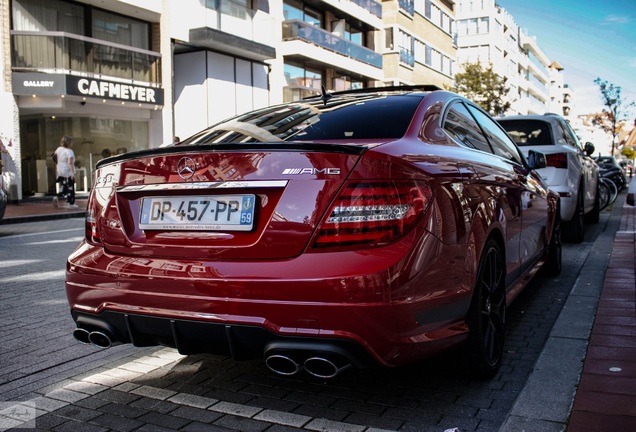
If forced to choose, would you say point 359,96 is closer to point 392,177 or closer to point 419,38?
point 392,177

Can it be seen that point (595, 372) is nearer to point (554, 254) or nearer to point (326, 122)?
point (326, 122)

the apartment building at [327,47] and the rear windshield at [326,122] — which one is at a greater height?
the apartment building at [327,47]

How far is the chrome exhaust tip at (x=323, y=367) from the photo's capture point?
2660mm

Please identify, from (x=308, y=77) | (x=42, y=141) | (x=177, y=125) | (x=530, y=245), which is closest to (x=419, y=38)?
(x=308, y=77)

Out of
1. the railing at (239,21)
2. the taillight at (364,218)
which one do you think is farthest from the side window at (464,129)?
the railing at (239,21)

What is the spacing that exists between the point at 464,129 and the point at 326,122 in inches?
37.9

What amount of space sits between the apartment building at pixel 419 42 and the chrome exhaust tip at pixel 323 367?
130 feet

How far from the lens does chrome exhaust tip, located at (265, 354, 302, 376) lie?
8.87ft

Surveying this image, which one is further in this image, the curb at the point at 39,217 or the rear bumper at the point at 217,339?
the curb at the point at 39,217

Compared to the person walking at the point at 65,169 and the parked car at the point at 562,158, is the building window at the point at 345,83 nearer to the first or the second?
the person walking at the point at 65,169

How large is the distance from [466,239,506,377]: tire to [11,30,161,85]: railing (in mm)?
19639

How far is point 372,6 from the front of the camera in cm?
3988

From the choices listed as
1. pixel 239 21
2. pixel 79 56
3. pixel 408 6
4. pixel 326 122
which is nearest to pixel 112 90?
pixel 79 56

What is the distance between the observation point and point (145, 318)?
9.64ft
